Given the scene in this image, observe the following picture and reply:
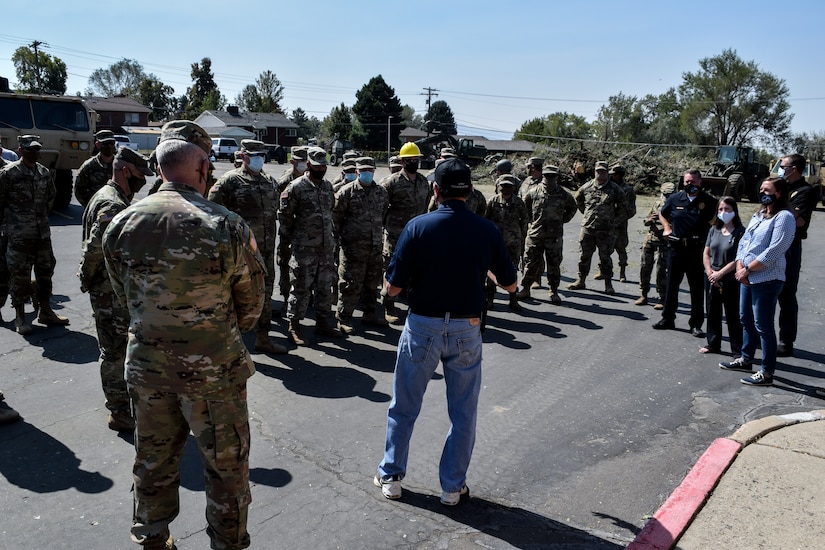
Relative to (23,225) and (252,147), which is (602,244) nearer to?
(252,147)

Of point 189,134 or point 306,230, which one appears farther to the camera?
point 306,230

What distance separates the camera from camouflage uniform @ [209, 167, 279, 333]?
22.2 feet

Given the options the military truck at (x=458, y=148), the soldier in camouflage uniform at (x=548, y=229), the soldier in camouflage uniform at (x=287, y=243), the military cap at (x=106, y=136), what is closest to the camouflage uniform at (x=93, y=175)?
the military cap at (x=106, y=136)

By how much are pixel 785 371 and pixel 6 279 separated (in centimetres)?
858

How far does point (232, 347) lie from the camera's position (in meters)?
3.05

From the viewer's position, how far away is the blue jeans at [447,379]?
152 inches

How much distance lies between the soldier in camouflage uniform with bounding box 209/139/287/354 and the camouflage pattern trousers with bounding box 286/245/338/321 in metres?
0.30

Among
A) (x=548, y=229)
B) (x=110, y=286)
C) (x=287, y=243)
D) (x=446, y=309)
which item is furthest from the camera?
(x=548, y=229)

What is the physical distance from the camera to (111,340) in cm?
475

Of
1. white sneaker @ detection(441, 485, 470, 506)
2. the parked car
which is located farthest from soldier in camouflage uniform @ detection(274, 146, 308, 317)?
the parked car

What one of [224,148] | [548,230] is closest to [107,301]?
[548,230]

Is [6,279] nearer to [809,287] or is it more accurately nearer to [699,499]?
[699,499]

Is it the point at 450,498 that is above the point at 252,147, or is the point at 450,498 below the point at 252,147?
below

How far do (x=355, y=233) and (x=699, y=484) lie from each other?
476cm
